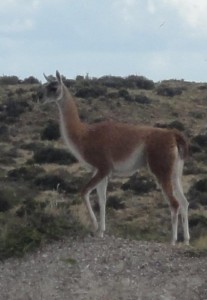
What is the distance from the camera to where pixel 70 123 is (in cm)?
1560

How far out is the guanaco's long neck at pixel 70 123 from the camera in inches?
605

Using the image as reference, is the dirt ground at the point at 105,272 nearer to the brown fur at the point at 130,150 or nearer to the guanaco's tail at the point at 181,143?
the brown fur at the point at 130,150

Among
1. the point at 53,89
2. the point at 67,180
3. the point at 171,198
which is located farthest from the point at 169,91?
the point at 171,198

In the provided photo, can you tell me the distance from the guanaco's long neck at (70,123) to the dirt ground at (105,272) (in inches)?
71.1

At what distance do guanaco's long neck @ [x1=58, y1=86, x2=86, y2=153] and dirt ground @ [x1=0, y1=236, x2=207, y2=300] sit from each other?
5.92 feet

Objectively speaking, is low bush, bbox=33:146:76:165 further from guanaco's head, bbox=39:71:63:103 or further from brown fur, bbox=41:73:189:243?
brown fur, bbox=41:73:189:243

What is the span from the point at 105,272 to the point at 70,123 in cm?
380

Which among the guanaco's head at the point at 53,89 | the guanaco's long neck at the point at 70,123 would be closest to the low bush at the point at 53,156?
the guanaco's head at the point at 53,89

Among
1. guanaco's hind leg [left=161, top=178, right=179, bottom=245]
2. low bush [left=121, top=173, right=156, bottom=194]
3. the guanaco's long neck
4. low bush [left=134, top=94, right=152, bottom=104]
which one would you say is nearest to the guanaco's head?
the guanaco's long neck

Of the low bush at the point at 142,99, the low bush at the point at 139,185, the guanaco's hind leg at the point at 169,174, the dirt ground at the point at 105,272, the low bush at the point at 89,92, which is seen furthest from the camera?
the low bush at the point at 89,92

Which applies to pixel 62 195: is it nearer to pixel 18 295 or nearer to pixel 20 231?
pixel 20 231

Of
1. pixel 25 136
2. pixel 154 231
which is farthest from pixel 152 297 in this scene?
pixel 25 136

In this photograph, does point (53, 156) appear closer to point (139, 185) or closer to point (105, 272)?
point (139, 185)

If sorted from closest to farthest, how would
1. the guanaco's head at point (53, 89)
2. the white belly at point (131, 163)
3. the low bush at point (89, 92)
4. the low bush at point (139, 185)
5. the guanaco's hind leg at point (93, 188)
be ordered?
1. the guanaco's hind leg at point (93, 188)
2. the white belly at point (131, 163)
3. the guanaco's head at point (53, 89)
4. the low bush at point (139, 185)
5. the low bush at point (89, 92)
